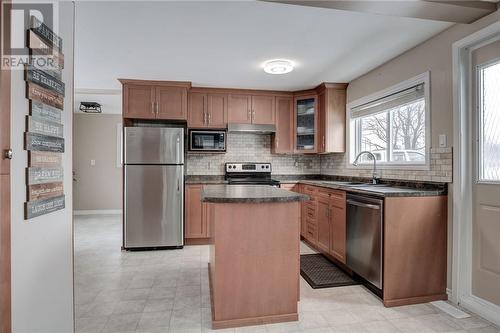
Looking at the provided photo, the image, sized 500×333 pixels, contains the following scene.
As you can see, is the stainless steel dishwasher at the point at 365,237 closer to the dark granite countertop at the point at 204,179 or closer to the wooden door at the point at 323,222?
the wooden door at the point at 323,222

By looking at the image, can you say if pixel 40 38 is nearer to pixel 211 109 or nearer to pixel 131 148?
pixel 131 148

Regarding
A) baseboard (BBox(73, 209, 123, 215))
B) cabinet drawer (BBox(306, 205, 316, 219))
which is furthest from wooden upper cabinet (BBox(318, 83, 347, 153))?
baseboard (BBox(73, 209, 123, 215))

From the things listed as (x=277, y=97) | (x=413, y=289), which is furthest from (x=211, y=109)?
(x=413, y=289)

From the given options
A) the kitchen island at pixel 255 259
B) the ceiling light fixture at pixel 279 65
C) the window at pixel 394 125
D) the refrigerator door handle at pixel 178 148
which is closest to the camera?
the kitchen island at pixel 255 259

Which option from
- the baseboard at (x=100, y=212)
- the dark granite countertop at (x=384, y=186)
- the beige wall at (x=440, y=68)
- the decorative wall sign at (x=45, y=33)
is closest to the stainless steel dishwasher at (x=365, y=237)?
the dark granite countertop at (x=384, y=186)

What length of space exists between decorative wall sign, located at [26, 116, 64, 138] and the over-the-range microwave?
2595 millimetres

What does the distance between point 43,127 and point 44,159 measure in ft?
0.55

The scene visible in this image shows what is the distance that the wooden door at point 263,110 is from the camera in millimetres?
4340

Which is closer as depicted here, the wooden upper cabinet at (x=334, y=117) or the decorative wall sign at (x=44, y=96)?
the decorative wall sign at (x=44, y=96)

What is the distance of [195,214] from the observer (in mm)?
3986

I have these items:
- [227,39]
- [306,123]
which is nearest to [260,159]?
[306,123]

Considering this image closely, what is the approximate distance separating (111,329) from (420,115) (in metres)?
3.33

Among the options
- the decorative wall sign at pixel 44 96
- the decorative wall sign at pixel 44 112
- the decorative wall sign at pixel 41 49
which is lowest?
the decorative wall sign at pixel 44 112

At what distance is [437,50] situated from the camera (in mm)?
2473
